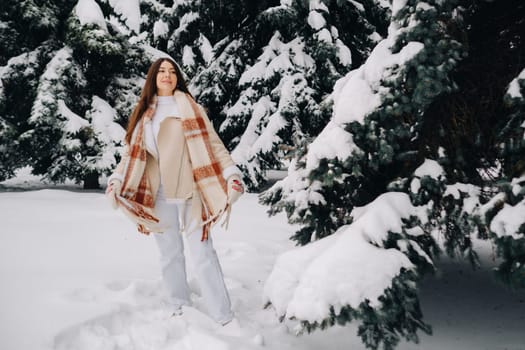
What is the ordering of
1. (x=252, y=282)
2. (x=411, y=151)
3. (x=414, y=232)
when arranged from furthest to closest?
(x=252, y=282), (x=411, y=151), (x=414, y=232)

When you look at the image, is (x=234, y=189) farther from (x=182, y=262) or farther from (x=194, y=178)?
(x=182, y=262)

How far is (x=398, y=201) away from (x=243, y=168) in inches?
283

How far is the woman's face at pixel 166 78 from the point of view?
11.0 feet

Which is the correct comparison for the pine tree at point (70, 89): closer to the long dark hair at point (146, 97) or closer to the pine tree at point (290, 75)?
the pine tree at point (290, 75)

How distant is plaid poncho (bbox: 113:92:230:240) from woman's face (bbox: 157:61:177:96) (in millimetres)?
220

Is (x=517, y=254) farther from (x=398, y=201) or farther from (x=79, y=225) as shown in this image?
(x=79, y=225)

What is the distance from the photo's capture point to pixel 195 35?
12.0m

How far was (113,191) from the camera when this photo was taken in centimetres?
311

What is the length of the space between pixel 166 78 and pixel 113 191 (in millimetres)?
927

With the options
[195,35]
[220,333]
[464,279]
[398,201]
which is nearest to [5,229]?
[220,333]

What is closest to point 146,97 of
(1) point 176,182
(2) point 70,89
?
(1) point 176,182

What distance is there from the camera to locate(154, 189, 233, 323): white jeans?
3.21 metres

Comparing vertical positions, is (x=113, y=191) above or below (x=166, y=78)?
below

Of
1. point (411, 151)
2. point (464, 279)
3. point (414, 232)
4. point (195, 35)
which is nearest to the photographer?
point (414, 232)
